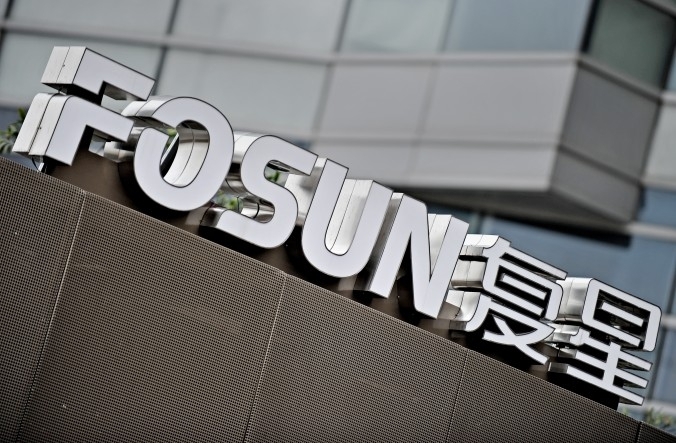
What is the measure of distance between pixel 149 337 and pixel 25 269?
3.38 ft

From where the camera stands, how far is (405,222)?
9922 millimetres

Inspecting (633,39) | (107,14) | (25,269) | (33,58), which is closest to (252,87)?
(107,14)

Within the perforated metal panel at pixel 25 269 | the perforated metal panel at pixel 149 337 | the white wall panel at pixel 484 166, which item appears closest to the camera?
the perforated metal panel at pixel 25 269

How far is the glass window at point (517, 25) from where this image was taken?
57.6ft

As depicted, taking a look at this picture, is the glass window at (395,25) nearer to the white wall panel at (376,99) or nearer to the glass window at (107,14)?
the white wall panel at (376,99)

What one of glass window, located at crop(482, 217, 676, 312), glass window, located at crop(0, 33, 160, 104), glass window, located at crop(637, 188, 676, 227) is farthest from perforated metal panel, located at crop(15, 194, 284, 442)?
glass window, located at crop(0, 33, 160, 104)

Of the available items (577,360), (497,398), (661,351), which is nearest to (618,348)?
(577,360)

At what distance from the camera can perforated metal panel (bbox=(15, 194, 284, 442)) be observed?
835 centimetres

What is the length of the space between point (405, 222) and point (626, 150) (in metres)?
8.96

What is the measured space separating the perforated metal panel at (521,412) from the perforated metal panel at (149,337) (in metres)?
2.07

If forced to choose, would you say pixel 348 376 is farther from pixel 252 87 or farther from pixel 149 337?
pixel 252 87

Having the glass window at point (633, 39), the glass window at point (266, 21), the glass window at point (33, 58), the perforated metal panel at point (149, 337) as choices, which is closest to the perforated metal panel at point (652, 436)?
the perforated metal panel at point (149, 337)

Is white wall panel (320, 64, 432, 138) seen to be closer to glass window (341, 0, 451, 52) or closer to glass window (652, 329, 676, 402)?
glass window (341, 0, 451, 52)

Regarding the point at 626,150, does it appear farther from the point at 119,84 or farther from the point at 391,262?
the point at 119,84
